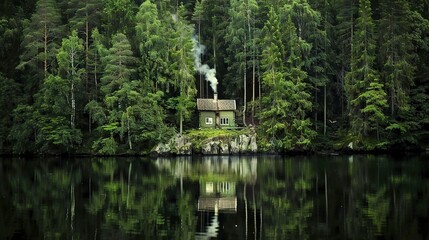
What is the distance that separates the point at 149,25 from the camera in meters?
60.2

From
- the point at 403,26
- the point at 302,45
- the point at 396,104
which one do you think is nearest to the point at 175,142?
the point at 302,45

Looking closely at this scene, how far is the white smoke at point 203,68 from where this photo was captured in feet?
215

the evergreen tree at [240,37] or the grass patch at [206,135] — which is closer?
the grass patch at [206,135]

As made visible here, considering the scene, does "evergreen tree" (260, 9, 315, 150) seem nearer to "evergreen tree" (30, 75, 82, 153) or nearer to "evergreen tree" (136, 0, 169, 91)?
"evergreen tree" (136, 0, 169, 91)

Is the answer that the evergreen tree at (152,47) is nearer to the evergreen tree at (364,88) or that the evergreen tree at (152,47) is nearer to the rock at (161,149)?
the rock at (161,149)

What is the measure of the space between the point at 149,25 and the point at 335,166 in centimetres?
2729

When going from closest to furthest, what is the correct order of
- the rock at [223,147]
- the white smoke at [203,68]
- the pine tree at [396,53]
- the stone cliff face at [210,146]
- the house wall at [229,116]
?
the pine tree at [396,53] → the stone cliff face at [210,146] → the rock at [223,147] → the house wall at [229,116] → the white smoke at [203,68]

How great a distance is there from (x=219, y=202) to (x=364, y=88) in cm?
3508

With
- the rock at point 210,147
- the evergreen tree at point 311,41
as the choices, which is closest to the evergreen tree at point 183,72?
the rock at point 210,147

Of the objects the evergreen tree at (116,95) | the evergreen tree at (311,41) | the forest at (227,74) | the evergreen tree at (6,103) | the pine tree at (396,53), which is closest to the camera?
the pine tree at (396,53)

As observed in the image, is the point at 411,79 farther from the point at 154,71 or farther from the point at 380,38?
the point at 154,71

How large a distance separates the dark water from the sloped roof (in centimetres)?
2172

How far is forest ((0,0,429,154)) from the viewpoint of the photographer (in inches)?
2232

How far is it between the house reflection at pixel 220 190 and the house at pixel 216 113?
10886mm
